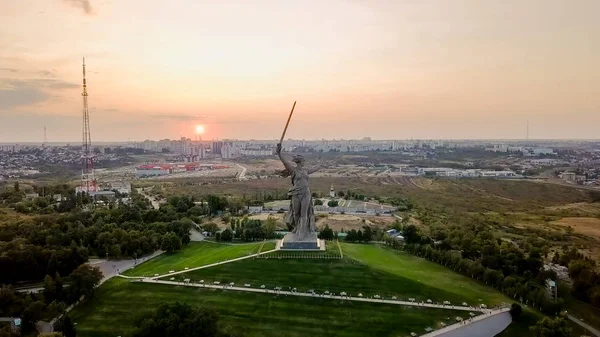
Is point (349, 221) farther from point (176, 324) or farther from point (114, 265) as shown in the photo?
point (176, 324)

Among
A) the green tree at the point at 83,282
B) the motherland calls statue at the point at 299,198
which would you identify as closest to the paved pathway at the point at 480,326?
the motherland calls statue at the point at 299,198

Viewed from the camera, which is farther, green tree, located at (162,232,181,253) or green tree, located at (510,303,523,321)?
green tree, located at (162,232,181,253)

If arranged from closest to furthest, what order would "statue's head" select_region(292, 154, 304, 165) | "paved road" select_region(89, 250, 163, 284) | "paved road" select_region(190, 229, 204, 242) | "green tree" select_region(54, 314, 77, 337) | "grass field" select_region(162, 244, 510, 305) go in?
"green tree" select_region(54, 314, 77, 337) < "grass field" select_region(162, 244, 510, 305) < "statue's head" select_region(292, 154, 304, 165) < "paved road" select_region(89, 250, 163, 284) < "paved road" select_region(190, 229, 204, 242)

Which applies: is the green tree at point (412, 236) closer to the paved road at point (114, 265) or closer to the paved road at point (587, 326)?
the paved road at point (587, 326)

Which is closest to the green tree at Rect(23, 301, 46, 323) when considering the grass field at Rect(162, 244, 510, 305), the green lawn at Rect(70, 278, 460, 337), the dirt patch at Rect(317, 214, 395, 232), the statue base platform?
the green lawn at Rect(70, 278, 460, 337)

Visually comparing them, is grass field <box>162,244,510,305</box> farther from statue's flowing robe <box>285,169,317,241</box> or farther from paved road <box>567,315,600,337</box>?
paved road <box>567,315,600,337</box>

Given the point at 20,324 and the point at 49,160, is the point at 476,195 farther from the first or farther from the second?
the point at 49,160
